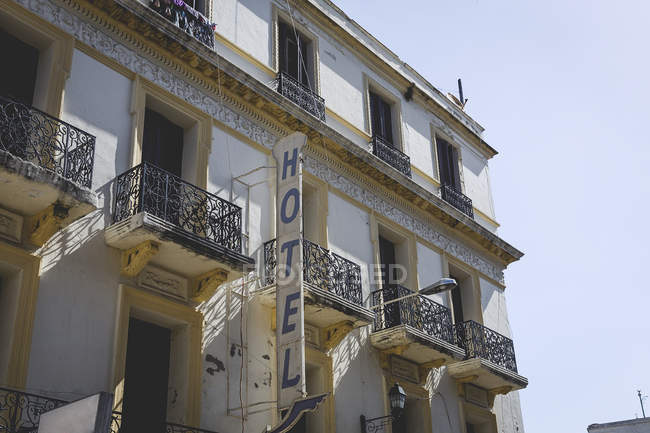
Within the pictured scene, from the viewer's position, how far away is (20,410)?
10.1 meters

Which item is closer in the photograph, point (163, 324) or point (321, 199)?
point (163, 324)

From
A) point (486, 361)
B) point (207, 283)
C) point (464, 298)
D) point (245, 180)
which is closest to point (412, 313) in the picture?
point (486, 361)

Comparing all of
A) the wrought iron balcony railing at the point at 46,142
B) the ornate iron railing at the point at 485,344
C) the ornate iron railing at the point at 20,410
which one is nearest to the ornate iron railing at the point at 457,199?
the ornate iron railing at the point at 485,344

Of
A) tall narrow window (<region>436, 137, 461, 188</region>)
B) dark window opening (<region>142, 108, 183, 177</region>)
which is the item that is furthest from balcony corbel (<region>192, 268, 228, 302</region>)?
tall narrow window (<region>436, 137, 461, 188</region>)

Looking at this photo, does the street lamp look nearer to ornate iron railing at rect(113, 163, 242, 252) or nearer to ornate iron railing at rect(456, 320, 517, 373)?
ornate iron railing at rect(456, 320, 517, 373)

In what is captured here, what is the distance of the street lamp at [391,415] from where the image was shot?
1505cm

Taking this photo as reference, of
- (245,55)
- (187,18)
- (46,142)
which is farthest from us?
(245,55)

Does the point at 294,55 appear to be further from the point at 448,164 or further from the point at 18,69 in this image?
the point at 18,69

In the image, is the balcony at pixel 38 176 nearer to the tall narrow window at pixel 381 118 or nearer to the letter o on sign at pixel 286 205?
the letter o on sign at pixel 286 205

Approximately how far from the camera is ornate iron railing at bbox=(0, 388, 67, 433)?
9.87m

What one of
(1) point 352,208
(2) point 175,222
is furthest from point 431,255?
(2) point 175,222

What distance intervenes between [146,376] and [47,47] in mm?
5295

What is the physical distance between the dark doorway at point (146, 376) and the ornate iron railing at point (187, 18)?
5379 mm

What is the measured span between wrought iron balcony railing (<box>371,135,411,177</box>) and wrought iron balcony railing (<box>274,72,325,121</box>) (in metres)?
1.75
